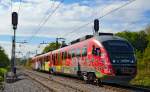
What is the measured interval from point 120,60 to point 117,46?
1398 mm

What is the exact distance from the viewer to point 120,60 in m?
26.0

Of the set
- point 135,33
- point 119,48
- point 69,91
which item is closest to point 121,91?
point 69,91

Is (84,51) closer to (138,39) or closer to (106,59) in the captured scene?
(106,59)

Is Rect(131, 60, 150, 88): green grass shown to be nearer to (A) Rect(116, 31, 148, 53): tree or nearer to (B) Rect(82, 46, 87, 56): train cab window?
(B) Rect(82, 46, 87, 56): train cab window

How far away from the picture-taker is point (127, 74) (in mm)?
25656

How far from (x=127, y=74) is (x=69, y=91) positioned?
167 inches

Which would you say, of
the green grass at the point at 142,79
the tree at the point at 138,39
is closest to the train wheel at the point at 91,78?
the green grass at the point at 142,79

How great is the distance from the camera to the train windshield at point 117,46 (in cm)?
2670

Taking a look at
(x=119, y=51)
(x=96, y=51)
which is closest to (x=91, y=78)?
(x=96, y=51)

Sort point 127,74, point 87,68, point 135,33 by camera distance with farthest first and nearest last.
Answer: point 135,33 < point 87,68 < point 127,74

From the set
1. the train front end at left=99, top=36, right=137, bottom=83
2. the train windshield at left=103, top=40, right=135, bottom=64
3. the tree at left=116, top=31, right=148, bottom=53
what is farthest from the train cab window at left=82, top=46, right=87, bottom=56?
the tree at left=116, top=31, right=148, bottom=53

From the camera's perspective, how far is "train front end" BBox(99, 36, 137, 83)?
83.9 ft

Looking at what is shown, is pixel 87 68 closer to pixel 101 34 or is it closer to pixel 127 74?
pixel 101 34

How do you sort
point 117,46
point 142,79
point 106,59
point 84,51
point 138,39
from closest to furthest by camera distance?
point 106,59
point 117,46
point 84,51
point 142,79
point 138,39
